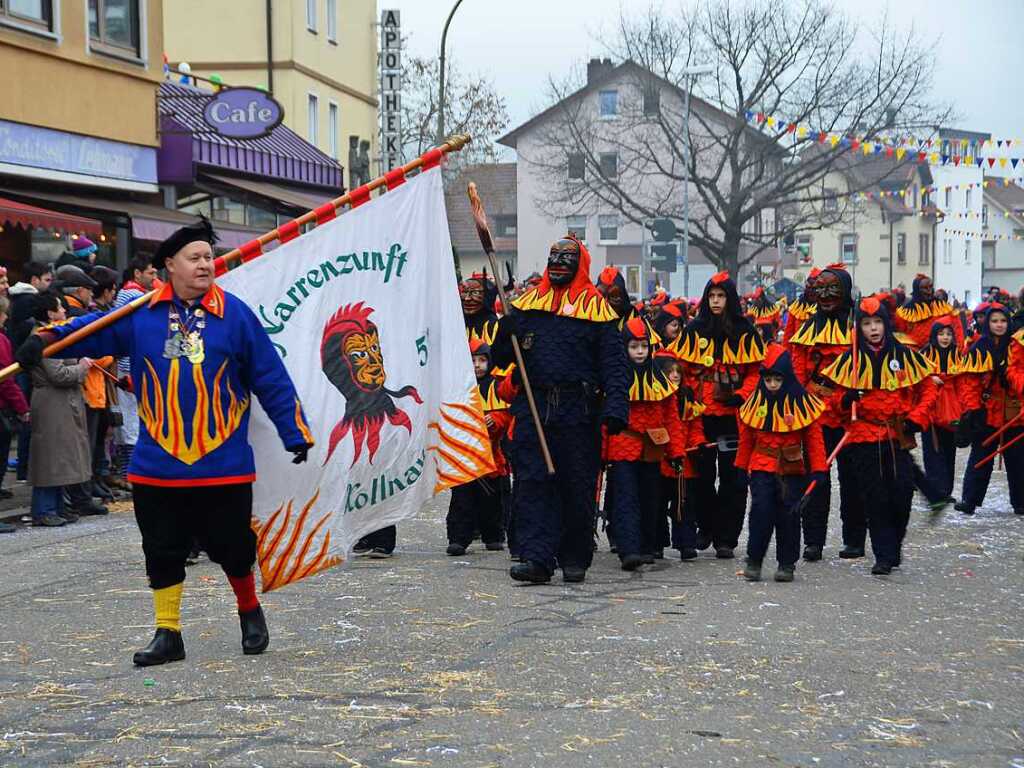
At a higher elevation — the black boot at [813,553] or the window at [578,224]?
the window at [578,224]

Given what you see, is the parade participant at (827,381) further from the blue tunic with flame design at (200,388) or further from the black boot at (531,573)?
the blue tunic with flame design at (200,388)

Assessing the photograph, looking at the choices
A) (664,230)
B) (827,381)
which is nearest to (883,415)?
(827,381)

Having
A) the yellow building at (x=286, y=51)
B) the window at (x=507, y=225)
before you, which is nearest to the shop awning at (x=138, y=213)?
the yellow building at (x=286, y=51)

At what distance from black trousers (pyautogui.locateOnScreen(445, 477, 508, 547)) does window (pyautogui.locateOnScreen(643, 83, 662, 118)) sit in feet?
143

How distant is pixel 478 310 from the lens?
11414 mm

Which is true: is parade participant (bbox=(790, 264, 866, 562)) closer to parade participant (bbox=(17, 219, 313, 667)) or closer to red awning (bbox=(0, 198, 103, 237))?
parade participant (bbox=(17, 219, 313, 667))

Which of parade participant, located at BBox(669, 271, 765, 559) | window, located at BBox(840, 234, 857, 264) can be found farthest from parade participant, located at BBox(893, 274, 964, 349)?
window, located at BBox(840, 234, 857, 264)

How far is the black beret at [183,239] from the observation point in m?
7.11

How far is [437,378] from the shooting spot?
28.4ft

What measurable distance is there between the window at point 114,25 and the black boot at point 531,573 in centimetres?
1497

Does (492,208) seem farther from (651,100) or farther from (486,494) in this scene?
(486,494)

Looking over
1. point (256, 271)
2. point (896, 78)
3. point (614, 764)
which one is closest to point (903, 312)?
point (256, 271)

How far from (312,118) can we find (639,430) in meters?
28.1

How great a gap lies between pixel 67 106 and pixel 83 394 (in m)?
9.15
